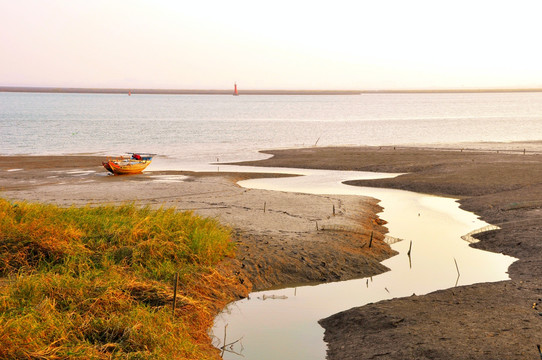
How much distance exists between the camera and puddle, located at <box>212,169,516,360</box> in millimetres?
12891

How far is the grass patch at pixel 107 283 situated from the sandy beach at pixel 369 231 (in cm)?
177

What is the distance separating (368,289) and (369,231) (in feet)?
18.9

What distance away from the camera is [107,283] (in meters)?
11.7

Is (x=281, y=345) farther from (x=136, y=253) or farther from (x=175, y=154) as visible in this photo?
(x=175, y=154)

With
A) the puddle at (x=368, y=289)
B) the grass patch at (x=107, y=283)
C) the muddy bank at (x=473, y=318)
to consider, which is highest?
the grass patch at (x=107, y=283)

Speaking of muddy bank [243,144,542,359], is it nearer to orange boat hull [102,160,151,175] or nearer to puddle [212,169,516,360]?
puddle [212,169,516,360]

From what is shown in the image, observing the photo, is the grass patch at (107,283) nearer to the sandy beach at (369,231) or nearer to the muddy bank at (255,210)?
the muddy bank at (255,210)

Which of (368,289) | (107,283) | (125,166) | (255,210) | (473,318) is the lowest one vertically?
(368,289)

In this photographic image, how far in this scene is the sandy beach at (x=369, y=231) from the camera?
38.3ft

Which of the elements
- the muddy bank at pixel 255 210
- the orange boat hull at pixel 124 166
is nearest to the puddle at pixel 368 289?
the muddy bank at pixel 255 210

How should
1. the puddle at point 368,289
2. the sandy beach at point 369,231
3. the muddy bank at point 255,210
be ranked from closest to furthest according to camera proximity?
the sandy beach at point 369,231
the puddle at point 368,289
the muddy bank at point 255,210

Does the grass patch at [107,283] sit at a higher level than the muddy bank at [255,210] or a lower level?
higher

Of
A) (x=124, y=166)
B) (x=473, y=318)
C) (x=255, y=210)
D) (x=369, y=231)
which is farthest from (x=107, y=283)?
(x=124, y=166)

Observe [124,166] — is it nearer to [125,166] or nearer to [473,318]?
[125,166]
